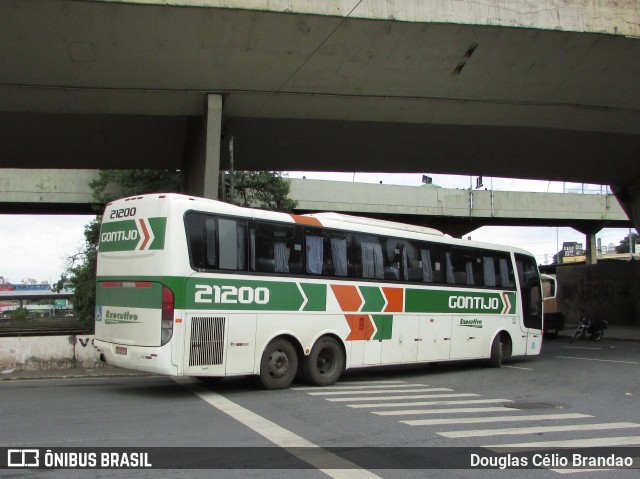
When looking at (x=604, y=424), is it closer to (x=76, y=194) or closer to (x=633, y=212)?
(x=633, y=212)

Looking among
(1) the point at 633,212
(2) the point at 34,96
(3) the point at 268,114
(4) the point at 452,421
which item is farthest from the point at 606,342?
(2) the point at 34,96

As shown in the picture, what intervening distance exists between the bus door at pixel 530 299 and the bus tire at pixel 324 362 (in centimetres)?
724

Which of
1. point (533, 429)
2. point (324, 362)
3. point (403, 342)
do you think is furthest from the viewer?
point (403, 342)

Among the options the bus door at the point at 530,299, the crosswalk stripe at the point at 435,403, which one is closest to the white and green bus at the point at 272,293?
the crosswalk stripe at the point at 435,403

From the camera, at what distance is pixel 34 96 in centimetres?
1650

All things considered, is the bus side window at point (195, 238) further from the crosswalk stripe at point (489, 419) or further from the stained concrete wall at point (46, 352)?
the stained concrete wall at point (46, 352)

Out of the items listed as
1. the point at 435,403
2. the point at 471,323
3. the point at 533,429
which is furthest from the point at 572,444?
the point at 471,323

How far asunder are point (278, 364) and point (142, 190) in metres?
19.4

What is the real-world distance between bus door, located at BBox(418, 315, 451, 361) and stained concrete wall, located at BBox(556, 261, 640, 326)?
68.4 feet

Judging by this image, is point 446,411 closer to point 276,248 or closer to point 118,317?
point 276,248

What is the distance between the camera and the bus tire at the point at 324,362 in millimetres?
11891

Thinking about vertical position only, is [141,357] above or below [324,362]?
above

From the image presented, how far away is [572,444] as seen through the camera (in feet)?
22.8

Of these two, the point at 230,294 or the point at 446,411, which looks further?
the point at 230,294
